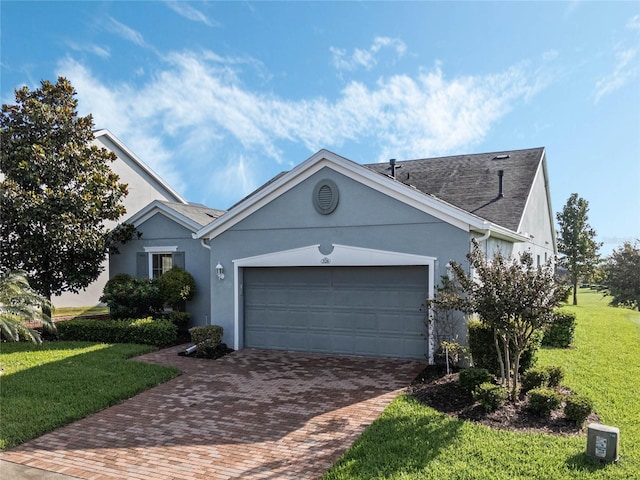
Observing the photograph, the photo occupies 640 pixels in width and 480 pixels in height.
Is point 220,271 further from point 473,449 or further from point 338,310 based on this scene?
point 473,449

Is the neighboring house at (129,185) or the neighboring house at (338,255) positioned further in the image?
the neighboring house at (129,185)

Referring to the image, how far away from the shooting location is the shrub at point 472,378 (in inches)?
305

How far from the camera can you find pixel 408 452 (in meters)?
5.75

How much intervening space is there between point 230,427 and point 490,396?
4.25 metres

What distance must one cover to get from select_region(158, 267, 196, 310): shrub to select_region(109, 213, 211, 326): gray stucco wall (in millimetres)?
350

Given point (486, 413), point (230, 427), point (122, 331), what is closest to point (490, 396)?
point (486, 413)

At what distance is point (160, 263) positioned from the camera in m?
16.4

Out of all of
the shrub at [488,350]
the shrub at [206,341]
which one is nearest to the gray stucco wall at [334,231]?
the shrub at [206,341]

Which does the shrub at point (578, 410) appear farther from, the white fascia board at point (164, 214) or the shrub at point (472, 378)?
the white fascia board at point (164, 214)

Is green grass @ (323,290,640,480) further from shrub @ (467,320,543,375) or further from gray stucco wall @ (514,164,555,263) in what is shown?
gray stucco wall @ (514,164,555,263)

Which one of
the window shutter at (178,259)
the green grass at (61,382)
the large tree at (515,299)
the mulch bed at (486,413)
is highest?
the window shutter at (178,259)

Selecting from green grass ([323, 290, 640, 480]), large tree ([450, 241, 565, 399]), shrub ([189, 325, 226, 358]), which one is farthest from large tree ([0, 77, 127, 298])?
large tree ([450, 241, 565, 399])

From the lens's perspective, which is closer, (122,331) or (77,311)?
(122,331)

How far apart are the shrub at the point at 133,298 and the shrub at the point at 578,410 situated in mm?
12220
